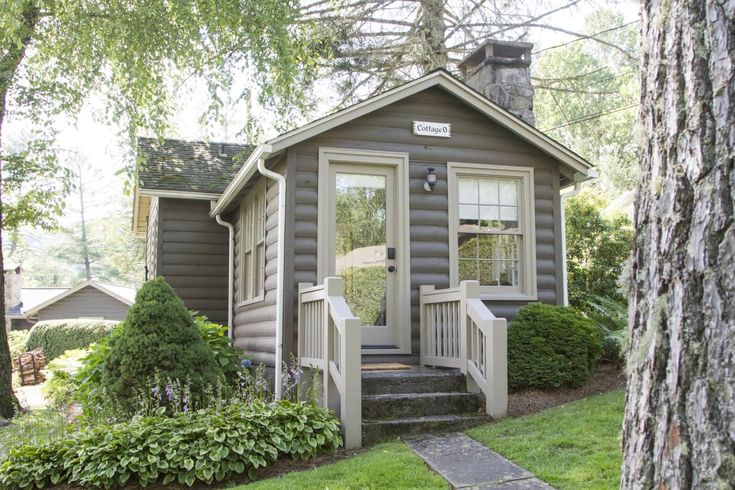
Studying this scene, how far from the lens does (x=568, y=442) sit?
5.32m

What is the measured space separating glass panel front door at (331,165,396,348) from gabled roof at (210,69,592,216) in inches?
25.0

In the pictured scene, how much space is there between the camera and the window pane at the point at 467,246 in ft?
27.3

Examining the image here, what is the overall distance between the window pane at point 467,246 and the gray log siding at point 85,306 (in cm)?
2381

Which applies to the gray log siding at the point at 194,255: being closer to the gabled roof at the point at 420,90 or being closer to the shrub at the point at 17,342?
the gabled roof at the point at 420,90

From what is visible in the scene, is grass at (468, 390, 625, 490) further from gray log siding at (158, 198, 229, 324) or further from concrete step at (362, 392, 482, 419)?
gray log siding at (158, 198, 229, 324)

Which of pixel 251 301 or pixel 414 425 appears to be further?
pixel 251 301

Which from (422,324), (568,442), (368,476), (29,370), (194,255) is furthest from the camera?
(29,370)

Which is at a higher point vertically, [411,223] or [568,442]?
[411,223]

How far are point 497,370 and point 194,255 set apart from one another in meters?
6.78

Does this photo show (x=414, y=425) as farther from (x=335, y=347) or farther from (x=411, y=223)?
(x=411, y=223)

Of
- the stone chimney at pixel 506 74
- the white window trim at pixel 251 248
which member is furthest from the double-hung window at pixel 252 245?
the stone chimney at pixel 506 74

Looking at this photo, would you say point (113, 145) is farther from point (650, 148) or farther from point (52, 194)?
point (650, 148)

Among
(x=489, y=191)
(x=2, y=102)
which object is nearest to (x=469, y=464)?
(x=489, y=191)

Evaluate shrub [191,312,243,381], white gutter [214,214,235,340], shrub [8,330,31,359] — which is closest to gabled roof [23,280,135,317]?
shrub [8,330,31,359]
